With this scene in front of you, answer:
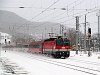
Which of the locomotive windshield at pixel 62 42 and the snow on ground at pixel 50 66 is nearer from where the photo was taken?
the snow on ground at pixel 50 66

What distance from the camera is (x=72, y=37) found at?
393ft

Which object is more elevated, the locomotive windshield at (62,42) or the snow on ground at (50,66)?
the locomotive windshield at (62,42)

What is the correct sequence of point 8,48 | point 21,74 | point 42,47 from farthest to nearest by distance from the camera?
point 8,48, point 42,47, point 21,74

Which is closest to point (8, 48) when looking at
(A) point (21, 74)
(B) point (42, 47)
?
(B) point (42, 47)

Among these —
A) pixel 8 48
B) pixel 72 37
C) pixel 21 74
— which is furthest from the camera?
pixel 8 48

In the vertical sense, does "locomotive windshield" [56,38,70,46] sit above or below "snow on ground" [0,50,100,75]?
above

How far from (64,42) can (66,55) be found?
83.5 inches

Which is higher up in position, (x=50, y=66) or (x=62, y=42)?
(x=62, y=42)

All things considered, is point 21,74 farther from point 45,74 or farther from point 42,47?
point 42,47

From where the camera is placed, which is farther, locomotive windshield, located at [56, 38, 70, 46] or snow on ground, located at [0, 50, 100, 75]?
locomotive windshield, located at [56, 38, 70, 46]

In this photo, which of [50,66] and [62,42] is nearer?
[50,66]

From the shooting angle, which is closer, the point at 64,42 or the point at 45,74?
the point at 45,74

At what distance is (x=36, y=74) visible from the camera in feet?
63.2

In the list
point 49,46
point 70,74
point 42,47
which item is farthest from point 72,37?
point 70,74
